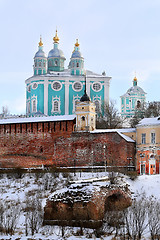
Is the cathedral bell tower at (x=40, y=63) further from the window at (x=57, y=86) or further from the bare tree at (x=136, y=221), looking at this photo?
the bare tree at (x=136, y=221)

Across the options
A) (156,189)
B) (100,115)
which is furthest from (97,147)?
(100,115)

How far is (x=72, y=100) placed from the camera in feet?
170

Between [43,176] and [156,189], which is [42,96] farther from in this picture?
[156,189]

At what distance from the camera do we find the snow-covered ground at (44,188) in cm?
2167

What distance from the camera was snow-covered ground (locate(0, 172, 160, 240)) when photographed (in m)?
21.7

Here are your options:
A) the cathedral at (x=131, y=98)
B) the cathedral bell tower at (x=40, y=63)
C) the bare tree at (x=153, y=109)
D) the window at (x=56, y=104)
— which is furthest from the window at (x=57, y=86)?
the cathedral at (x=131, y=98)

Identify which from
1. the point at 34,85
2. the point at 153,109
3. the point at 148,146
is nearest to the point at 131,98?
the point at 34,85

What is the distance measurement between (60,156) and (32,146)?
2.41 m

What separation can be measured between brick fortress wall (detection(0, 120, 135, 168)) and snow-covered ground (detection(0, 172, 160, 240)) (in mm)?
3081

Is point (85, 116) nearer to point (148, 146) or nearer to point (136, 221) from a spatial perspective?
point (148, 146)

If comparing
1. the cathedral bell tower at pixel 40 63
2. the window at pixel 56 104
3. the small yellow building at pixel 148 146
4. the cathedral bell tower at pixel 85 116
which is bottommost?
the small yellow building at pixel 148 146

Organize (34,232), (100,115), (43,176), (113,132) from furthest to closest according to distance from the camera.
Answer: (100,115)
(113,132)
(43,176)
(34,232)

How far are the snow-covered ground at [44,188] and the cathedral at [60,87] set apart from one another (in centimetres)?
1918

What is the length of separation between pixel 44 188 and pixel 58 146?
6521 millimetres
